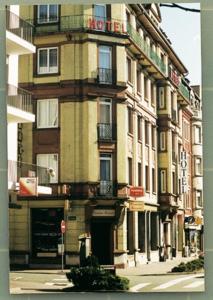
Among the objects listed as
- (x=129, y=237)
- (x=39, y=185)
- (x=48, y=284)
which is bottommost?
(x=48, y=284)

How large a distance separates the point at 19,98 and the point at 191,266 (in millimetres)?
1118

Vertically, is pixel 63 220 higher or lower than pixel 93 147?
lower

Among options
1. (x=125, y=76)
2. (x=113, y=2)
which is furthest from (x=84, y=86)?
(x=113, y=2)

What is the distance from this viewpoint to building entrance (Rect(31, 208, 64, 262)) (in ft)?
10.5

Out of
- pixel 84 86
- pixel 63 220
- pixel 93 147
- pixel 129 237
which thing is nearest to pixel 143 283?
pixel 129 237

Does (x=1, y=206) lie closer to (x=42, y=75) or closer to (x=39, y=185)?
(x=39, y=185)

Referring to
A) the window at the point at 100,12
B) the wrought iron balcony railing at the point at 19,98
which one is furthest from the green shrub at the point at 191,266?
the window at the point at 100,12

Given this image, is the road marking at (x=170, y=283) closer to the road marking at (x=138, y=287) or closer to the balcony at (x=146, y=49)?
the road marking at (x=138, y=287)

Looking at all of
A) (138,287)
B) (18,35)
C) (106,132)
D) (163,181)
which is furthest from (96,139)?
(138,287)

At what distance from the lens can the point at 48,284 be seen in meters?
3.15

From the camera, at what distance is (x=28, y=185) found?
10.4ft

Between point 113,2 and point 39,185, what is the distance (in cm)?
92

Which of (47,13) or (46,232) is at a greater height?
(47,13)

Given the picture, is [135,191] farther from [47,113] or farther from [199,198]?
[47,113]
